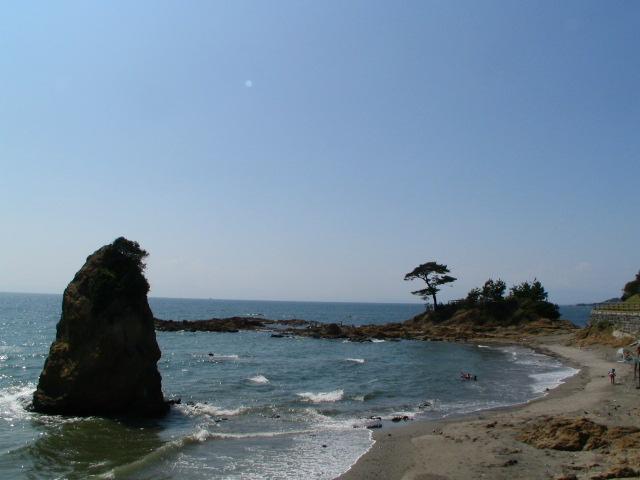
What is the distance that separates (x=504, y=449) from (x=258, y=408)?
15.5 meters

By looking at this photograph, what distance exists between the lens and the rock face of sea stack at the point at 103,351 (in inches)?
1070

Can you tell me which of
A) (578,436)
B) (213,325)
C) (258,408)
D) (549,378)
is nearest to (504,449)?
(578,436)

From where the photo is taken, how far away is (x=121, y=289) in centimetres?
2905

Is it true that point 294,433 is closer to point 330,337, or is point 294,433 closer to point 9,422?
point 9,422

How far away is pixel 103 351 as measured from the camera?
27.4 meters

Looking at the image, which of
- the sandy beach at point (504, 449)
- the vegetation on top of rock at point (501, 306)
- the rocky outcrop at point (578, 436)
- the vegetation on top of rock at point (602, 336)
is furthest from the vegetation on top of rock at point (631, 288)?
the rocky outcrop at point (578, 436)

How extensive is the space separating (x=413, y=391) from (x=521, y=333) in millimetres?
48131

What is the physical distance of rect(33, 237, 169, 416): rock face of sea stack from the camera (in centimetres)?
2717

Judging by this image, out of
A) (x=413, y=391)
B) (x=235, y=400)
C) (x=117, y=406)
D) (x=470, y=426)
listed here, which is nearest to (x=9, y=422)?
(x=117, y=406)

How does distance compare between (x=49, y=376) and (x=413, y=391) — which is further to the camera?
(x=413, y=391)

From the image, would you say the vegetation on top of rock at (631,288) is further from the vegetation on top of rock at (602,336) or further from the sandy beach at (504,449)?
the sandy beach at (504,449)

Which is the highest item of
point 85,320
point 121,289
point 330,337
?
point 121,289

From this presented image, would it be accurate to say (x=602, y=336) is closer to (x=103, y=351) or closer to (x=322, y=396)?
(x=322, y=396)

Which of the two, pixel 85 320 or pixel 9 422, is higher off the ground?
pixel 85 320
